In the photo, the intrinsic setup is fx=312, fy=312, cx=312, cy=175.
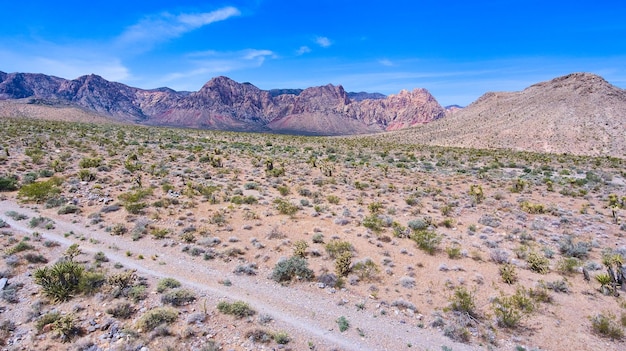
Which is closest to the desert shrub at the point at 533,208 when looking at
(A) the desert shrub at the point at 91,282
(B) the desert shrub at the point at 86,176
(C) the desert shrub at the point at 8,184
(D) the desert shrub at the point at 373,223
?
(D) the desert shrub at the point at 373,223

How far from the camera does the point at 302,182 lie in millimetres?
22938

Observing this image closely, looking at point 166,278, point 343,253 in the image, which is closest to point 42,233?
point 166,278

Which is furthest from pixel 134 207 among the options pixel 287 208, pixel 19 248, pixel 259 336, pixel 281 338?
pixel 281 338

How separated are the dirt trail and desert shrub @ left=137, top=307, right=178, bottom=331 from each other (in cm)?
126

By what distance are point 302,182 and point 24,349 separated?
17414 mm

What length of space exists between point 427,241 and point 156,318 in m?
9.70

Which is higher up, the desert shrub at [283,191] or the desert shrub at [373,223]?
the desert shrub at [283,191]

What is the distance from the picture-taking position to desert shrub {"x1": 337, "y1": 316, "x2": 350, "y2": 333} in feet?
25.2

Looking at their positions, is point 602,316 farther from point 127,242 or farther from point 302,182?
point 302,182

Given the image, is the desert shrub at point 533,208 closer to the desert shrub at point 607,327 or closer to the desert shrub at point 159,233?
the desert shrub at point 607,327

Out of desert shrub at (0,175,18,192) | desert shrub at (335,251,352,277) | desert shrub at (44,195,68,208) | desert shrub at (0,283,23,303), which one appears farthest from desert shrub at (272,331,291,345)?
desert shrub at (0,175,18,192)

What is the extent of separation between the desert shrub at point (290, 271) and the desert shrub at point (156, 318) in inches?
126

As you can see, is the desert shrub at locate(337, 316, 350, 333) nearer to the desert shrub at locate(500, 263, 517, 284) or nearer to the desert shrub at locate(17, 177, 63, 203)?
the desert shrub at locate(500, 263, 517, 284)

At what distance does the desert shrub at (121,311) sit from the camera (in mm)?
7809
